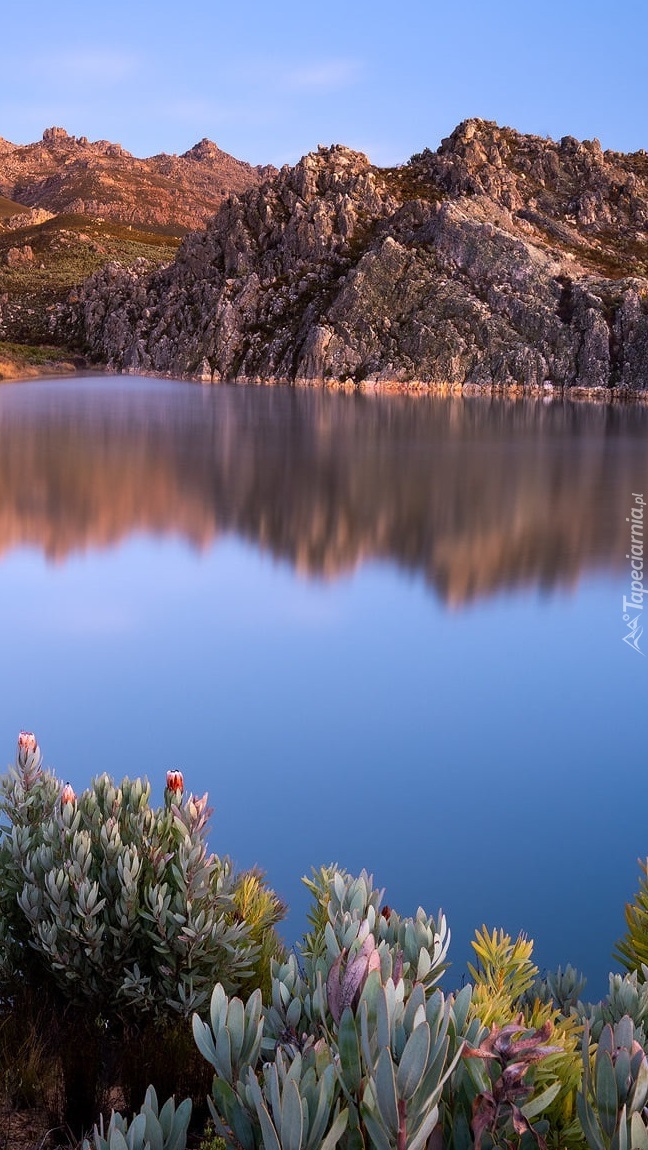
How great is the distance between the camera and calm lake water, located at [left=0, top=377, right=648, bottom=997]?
16.8ft

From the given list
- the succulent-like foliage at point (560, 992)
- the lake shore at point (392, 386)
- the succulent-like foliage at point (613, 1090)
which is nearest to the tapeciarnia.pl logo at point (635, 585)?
the succulent-like foliage at point (560, 992)

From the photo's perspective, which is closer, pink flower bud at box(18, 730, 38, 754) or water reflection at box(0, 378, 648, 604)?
pink flower bud at box(18, 730, 38, 754)

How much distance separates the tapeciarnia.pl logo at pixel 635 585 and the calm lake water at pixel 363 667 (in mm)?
161

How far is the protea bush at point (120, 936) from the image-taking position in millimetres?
2773

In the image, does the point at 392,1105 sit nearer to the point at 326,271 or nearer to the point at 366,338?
the point at 366,338

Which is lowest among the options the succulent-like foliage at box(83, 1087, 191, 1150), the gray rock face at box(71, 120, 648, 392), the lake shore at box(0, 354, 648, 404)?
the succulent-like foliage at box(83, 1087, 191, 1150)

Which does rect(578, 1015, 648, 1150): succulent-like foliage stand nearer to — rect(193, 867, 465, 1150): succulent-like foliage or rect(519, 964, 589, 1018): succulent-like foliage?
rect(193, 867, 465, 1150): succulent-like foliage

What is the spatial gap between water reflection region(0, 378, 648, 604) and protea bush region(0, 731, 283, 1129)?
7650 millimetres

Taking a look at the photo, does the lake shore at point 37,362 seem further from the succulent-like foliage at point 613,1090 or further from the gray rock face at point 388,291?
the succulent-like foliage at point 613,1090

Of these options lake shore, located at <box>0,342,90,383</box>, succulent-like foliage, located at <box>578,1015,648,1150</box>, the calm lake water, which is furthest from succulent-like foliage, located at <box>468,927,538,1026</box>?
lake shore, located at <box>0,342,90,383</box>

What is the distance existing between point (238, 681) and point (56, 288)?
9053 centimetres

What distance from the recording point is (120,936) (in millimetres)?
2889

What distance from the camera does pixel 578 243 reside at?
71.9 m

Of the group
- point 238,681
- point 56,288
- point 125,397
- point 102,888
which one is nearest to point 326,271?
point 125,397
